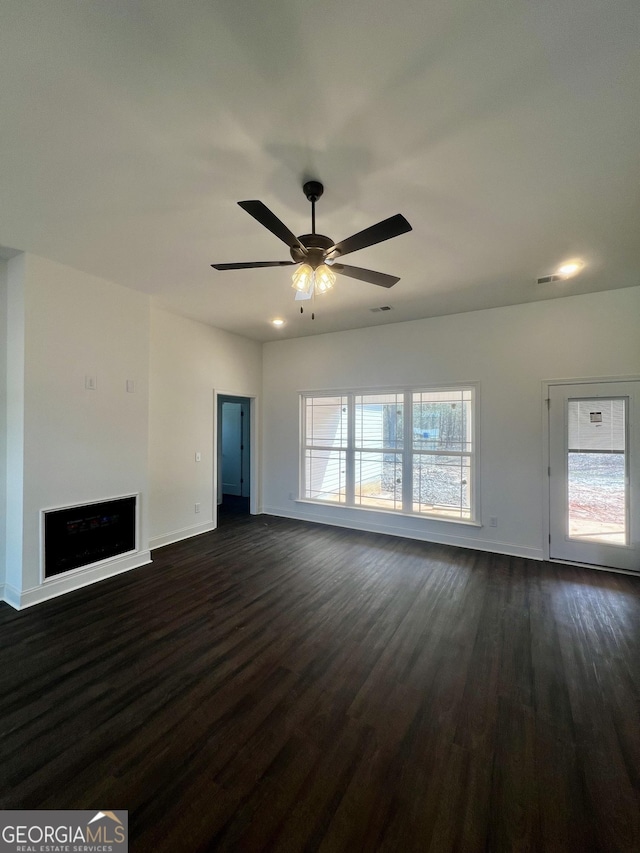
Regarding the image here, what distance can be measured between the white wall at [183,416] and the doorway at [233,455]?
175cm

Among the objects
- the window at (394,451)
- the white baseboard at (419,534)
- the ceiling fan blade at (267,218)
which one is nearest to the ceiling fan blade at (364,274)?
the ceiling fan blade at (267,218)

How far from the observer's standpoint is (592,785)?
1488 millimetres

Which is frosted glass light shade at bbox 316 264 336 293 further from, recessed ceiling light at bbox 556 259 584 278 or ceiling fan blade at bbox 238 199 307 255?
recessed ceiling light at bbox 556 259 584 278

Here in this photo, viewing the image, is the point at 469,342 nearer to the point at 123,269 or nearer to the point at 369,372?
the point at 369,372

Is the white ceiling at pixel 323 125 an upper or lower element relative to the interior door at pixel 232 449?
upper

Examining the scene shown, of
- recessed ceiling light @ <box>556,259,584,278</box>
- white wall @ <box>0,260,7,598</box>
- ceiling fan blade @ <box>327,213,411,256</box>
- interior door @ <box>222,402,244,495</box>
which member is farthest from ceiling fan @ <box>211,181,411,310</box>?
interior door @ <box>222,402,244,495</box>

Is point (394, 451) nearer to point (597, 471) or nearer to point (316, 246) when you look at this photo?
point (597, 471)

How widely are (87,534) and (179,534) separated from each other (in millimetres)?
1369

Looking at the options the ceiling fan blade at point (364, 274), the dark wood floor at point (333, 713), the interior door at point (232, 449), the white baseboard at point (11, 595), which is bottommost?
the dark wood floor at point (333, 713)

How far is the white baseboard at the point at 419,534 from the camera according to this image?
13.6ft

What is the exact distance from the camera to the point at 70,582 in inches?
126

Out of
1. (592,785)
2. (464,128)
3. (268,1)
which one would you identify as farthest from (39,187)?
(592,785)

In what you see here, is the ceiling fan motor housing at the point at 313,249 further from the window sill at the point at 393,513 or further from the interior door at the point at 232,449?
the interior door at the point at 232,449

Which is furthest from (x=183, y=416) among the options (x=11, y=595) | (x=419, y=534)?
(x=419, y=534)
